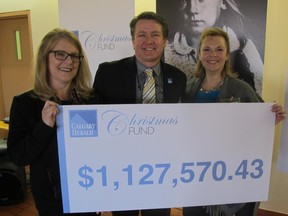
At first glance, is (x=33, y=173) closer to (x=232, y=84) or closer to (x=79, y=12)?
(x=232, y=84)

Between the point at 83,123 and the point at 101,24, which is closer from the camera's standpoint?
the point at 83,123

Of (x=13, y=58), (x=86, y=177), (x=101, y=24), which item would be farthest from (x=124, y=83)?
(x=13, y=58)

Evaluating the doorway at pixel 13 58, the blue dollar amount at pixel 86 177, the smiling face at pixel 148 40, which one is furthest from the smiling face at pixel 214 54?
the doorway at pixel 13 58

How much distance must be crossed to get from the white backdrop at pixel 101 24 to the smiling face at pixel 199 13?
0.46 metres

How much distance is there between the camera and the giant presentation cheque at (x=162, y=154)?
1.19m

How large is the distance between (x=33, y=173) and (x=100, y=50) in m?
1.34

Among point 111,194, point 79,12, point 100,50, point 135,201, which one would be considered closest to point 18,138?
point 111,194

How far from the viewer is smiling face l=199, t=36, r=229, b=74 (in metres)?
1.58

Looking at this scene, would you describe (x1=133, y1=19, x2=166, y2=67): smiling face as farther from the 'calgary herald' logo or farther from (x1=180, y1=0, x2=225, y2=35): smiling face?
(x1=180, y1=0, x2=225, y2=35): smiling face

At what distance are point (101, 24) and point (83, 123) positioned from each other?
51.6 inches

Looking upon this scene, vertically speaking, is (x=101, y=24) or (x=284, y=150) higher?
(x=101, y=24)

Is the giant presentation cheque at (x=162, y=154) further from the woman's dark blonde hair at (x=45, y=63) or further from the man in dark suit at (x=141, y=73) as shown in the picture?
the man in dark suit at (x=141, y=73)

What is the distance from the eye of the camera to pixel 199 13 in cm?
216

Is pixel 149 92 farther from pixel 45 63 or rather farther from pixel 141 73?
pixel 45 63
